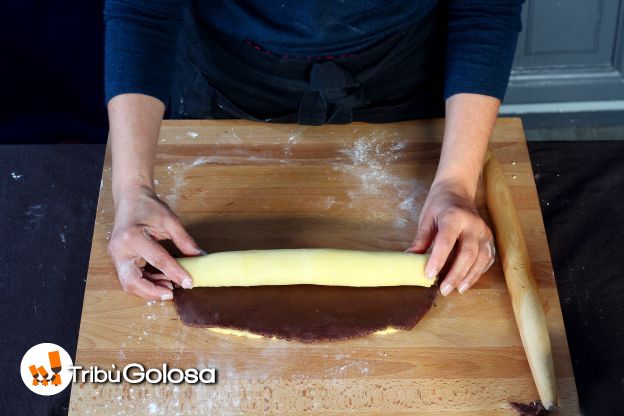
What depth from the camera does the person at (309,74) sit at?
127cm

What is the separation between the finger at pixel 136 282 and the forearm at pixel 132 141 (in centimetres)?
14


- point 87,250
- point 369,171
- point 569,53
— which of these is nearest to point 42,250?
point 87,250

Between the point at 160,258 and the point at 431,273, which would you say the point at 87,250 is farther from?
the point at 431,273

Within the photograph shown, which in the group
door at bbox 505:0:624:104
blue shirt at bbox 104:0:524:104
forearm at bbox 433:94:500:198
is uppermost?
blue shirt at bbox 104:0:524:104

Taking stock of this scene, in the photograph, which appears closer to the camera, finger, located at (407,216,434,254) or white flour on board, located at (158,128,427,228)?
finger, located at (407,216,434,254)

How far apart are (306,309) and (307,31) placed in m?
0.56

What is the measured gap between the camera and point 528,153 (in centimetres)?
160

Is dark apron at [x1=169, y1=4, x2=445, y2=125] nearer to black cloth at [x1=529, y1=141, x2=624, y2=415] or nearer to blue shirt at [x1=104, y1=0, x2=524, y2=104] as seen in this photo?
blue shirt at [x1=104, y1=0, x2=524, y2=104]

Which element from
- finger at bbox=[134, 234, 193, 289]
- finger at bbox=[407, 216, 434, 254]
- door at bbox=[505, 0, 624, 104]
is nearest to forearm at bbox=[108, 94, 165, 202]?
finger at bbox=[134, 234, 193, 289]

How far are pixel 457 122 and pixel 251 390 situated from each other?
0.66 meters

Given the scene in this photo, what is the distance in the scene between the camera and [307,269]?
4.17ft

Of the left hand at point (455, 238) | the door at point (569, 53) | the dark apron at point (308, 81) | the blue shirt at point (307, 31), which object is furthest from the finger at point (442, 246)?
the door at point (569, 53)

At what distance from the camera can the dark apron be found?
4.84 feet

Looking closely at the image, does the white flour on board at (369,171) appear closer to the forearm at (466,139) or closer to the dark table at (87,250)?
the forearm at (466,139)
